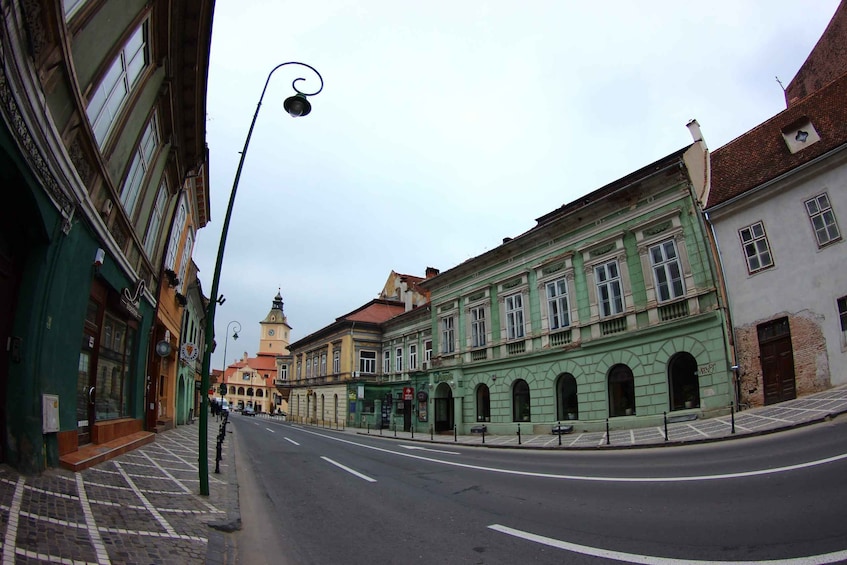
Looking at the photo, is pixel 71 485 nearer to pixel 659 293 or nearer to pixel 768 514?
pixel 768 514

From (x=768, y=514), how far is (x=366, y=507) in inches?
225

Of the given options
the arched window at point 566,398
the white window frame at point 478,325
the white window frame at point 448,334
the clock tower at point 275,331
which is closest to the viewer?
the arched window at point 566,398

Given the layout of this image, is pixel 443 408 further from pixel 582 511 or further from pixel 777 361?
pixel 582 511

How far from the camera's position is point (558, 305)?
22.8 metres

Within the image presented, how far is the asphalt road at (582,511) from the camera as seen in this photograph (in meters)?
4.78

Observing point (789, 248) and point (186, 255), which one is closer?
point (789, 248)

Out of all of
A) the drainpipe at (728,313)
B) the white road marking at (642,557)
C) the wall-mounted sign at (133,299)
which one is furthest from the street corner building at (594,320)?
the wall-mounted sign at (133,299)

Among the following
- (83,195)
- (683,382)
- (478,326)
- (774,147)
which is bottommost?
(683,382)

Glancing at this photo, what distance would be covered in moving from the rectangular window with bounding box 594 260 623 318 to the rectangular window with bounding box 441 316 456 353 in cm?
1122

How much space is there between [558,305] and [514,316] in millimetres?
3104

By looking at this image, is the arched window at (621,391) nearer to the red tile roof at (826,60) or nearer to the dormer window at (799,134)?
the dormer window at (799,134)

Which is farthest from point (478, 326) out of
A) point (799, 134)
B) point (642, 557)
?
point (642, 557)

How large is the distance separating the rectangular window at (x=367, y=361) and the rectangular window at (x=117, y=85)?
35.2 meters

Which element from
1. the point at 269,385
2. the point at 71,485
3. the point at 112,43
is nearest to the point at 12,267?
the point at 71,485
